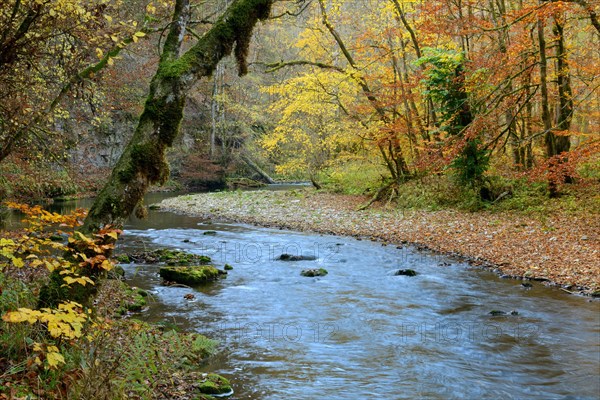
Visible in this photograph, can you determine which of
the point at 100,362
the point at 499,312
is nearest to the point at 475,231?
the point at 499,312

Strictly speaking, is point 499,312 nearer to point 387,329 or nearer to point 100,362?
point 387,329

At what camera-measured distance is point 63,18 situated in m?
6.14

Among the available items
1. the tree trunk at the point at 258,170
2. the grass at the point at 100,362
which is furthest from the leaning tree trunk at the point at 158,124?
the tree trunk at the point at 258,170

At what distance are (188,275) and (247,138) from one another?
96.4ft

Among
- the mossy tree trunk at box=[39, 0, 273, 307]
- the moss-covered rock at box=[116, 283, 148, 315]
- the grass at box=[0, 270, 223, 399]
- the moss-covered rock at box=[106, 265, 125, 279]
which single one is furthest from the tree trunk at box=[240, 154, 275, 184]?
the mossy tree trunk at box=[39, 0, 273, 307]

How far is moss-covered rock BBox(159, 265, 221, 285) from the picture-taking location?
9.56 m

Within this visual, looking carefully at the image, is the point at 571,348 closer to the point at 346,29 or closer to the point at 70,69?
the point at 70,69

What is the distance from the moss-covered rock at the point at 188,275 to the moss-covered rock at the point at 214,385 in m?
4.65

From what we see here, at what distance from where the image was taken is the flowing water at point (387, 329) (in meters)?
5.39

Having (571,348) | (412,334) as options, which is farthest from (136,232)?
(571,348)

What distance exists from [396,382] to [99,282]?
3.54m

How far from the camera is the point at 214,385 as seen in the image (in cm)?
483

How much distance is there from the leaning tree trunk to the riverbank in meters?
7.76

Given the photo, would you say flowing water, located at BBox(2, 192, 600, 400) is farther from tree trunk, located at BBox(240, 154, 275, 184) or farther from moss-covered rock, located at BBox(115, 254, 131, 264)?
tree trunk, located at BBox(240, 154, 275, 184)
